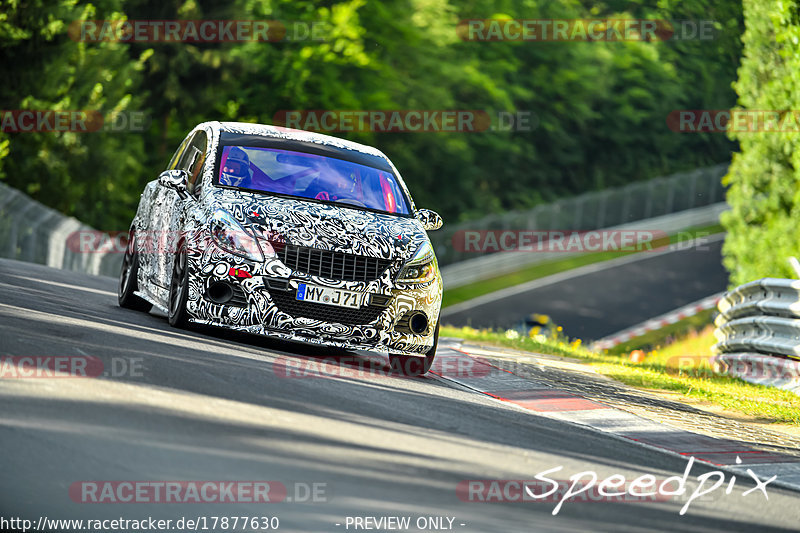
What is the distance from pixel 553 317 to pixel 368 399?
3548 cm

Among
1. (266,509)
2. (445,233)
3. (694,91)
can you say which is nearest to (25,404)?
(266,509)

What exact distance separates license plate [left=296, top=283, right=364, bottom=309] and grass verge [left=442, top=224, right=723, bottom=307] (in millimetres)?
35949

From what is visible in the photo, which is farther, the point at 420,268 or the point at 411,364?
the point at 411,364

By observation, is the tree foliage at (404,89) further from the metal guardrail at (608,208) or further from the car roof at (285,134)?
the car roof at (285,134)

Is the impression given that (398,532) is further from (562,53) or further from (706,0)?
(562,53)

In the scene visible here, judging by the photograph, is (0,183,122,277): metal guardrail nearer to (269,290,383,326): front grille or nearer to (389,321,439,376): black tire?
(389,321,439,376): black tire

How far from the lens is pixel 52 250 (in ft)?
74.3

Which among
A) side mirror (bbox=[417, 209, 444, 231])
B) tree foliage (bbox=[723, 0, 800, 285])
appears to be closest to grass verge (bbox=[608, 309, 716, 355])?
tree foliage (bbox=[723, 0, 800, 285])

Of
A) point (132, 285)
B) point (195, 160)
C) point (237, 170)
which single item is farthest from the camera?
point (132, 285)

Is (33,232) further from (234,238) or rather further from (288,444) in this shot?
(288,444)

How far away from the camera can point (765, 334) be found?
1436cm

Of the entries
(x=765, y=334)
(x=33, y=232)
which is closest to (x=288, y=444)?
(x=765, y=334)

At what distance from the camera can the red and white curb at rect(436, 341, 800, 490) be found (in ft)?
27.0

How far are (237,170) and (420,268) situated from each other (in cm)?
202
